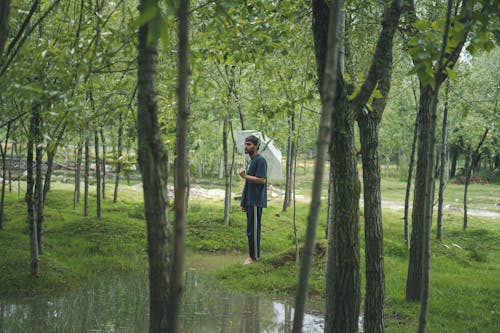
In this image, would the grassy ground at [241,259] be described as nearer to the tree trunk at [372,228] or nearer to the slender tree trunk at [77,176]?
the slender tree trunk at [77,176]

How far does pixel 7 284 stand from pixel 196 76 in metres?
5.74

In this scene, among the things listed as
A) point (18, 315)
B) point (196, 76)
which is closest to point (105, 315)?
point (18, 315)

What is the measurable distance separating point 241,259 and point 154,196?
8496mm

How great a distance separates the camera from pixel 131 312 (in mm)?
6863

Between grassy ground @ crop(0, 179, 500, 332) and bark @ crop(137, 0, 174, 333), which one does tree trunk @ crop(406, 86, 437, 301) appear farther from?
bark @ crop(137, 0, 174, 333)

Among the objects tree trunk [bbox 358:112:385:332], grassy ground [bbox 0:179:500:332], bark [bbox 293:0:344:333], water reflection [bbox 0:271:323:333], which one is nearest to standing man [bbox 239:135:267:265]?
grassy ground [bbox 0:179:500:332]

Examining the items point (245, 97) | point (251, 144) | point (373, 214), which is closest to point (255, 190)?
point (251, 144)

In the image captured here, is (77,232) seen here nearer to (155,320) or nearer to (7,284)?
(7,284)

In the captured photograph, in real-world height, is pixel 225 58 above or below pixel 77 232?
above

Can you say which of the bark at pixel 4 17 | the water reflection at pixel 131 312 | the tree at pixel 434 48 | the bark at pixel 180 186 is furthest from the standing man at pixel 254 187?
the bark at pixel 180 186

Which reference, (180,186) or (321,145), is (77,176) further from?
(321,145)

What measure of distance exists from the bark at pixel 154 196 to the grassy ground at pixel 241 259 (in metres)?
4.54

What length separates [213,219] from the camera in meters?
14.3

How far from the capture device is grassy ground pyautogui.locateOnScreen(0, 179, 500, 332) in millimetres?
7598
